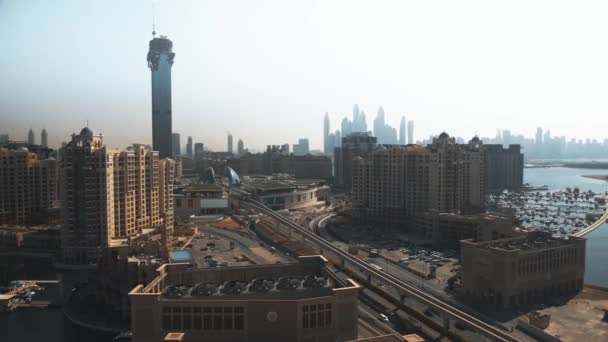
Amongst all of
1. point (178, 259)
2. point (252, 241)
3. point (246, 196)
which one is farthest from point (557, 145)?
point (178, 259)

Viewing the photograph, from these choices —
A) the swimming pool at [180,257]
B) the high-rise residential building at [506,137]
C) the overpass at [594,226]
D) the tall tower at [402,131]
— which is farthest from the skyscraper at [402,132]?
the swimming pool at [180,257]

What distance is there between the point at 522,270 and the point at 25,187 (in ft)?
52.5

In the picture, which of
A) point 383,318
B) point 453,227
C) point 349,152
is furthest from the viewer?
point 349,152

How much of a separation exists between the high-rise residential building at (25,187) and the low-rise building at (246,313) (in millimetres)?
12774

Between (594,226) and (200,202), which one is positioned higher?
(200,202)

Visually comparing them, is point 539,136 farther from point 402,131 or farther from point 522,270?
point 522,270

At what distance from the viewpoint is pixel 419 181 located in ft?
59.5

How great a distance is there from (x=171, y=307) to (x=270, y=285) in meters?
1.24

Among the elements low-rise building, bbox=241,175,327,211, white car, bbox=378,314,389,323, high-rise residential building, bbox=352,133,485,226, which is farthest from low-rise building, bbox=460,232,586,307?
low-rise building, bbox=241,175,327,211

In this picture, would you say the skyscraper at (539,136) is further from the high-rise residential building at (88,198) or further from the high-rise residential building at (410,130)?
the high-rise residential building at (88,198)

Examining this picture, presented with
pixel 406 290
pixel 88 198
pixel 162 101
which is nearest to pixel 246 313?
pixel 406 290

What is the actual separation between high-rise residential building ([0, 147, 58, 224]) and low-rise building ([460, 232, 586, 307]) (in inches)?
556

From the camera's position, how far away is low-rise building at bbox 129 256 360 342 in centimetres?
570

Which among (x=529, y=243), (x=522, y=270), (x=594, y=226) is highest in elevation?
(x=529, y=243)
